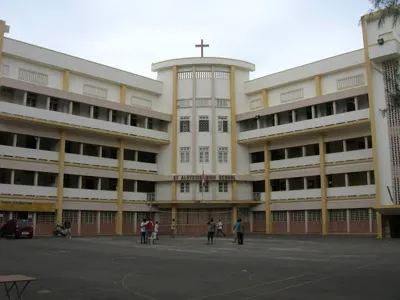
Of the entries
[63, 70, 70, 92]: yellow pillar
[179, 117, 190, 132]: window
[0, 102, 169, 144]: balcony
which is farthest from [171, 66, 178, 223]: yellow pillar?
[63, 70, 70, 92]: yellow pillar

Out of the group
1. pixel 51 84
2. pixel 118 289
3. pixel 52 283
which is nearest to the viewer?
pixel 118 289

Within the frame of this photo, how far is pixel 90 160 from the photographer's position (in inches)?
1644

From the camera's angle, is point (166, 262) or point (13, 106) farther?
point (13, 106)

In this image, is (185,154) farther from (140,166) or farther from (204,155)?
(140,166)

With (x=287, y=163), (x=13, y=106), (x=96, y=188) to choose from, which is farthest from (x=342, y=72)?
(x=13, y=106)

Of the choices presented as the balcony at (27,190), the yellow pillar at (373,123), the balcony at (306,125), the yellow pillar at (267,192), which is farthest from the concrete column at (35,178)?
the yellow pillar at (373,123)

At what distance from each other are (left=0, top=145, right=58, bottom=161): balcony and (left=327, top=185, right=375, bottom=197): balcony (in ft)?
80.6

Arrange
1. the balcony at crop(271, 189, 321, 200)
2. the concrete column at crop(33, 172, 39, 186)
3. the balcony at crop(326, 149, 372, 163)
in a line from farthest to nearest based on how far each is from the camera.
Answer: the balcony at crop(271, 189, 321, 200), the balcony at crop(326, 149, 372, 163), the concrete column at crop(33, 172, 39, 186)

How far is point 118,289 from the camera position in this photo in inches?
418

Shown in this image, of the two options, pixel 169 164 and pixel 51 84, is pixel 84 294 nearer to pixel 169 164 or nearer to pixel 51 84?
pixel 51 84

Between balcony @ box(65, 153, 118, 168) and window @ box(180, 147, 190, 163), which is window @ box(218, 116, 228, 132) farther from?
balcony @ box(65, 153, 118, 168)

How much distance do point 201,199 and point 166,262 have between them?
28.0 metres

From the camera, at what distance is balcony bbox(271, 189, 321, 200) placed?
41750 millimetres

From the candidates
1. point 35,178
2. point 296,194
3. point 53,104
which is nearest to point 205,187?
point 296,194
